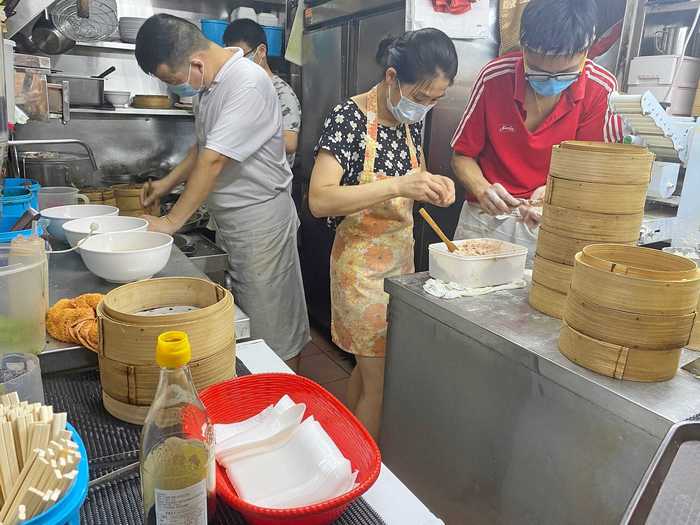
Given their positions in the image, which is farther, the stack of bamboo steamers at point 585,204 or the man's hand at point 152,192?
the man's hand at point 152,192

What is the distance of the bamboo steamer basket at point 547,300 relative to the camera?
1413 mm

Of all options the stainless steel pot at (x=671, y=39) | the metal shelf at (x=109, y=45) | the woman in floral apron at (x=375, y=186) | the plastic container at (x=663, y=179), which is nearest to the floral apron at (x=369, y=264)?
the woman in floral apron at (x=375, y=186)

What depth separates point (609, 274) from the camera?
3.56ft

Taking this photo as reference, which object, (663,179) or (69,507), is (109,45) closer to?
(663,179)

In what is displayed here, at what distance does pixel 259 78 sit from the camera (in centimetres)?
243

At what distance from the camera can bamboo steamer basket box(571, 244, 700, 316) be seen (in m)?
1.05

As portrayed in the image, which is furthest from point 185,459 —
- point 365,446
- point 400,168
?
point 400,168

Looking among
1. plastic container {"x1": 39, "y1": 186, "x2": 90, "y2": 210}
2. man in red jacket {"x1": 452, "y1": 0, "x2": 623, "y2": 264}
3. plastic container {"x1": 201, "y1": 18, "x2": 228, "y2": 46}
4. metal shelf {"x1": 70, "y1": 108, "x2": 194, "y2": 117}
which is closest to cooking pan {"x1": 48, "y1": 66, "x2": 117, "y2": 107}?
metal shelf {"x1": 70, "y1": 108, "x2": 194, "y2": 117}

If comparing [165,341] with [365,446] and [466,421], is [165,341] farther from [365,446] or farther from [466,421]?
[466,421]

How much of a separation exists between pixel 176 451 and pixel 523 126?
69.7 inches

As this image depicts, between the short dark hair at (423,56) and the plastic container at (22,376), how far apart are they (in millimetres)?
1474

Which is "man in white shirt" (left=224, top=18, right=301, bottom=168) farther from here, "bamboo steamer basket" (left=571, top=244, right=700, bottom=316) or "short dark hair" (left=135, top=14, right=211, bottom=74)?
"bamboo steamer basket" (left=571, top=244, right=700, bottom=316)

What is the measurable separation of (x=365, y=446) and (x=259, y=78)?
6.48 ft

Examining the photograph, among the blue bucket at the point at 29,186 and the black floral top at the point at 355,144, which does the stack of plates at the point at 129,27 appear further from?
the black floral top at the point at 355,144
